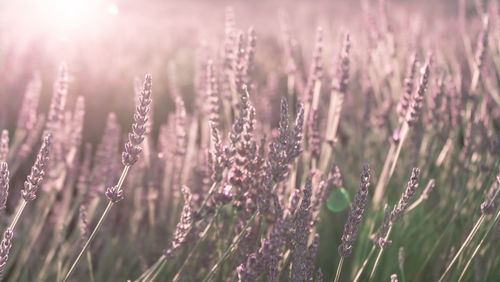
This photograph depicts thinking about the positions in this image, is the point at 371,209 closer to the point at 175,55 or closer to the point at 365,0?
the point at 365,0

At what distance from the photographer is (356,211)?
0.99 m

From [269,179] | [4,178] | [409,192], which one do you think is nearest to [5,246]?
[4,178]

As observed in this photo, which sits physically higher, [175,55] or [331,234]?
[175,55]

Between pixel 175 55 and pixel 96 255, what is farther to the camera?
pixel 175 55

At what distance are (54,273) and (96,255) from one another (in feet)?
0.90

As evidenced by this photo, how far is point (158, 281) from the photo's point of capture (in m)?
1.52

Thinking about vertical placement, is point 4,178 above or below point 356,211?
above

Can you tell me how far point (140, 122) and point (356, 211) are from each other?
49 cm

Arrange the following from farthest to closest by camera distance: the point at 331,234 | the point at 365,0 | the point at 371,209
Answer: the point at 365,0 < the point at 331,234 < the point at 371,209

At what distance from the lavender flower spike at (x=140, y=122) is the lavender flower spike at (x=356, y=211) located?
464mm

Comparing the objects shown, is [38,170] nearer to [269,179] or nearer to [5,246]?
[5,246]

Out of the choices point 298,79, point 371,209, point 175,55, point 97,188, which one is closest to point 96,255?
point 97,188

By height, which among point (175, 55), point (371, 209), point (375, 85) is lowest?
point (371, 209)

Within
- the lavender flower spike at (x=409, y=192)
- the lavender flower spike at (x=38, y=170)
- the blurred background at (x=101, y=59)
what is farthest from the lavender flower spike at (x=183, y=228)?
the blurred background at (x=101, y=59)
